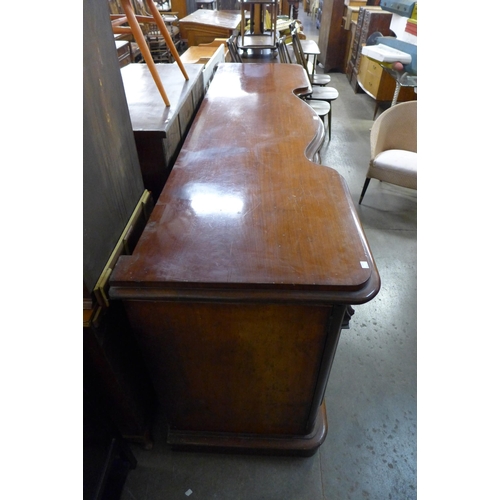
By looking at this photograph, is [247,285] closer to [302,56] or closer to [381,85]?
[302,56]

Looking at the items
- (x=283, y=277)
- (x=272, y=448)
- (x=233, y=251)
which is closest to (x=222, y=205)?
(x=233, y=251)

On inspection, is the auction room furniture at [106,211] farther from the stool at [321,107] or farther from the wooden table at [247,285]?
the stool at [321,107]

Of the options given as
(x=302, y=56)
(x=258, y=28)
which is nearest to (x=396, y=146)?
(x=302, y=56)

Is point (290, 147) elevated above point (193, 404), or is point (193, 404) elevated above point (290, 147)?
point (290, 147)

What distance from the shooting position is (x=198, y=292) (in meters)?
0.68

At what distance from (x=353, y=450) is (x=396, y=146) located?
79.2 inches

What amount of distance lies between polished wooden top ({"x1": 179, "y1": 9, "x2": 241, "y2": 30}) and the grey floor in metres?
3.74

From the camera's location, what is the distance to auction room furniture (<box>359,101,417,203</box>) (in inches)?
86.7

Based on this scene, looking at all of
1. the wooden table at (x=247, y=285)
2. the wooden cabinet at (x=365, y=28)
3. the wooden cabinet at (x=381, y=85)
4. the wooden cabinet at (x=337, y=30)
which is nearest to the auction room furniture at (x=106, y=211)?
the wooden table at (x=247, y=285)

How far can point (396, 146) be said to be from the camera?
2.42 meters

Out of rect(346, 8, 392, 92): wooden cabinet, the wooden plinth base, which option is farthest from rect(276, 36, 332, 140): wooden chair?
the wooden plinth base

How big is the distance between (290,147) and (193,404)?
0.84 m

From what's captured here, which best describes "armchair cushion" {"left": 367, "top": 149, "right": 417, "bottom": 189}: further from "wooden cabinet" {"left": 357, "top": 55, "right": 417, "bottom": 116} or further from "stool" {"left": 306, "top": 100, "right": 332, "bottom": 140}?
"wooden cabinet" {"left": 357, "top": 55, "right": 417, "bottom": 116}
